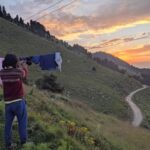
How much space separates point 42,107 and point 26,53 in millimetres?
111354

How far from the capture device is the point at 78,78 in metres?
118

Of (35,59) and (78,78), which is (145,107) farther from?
(35,59)

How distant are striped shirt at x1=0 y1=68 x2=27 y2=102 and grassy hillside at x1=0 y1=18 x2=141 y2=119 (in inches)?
2162

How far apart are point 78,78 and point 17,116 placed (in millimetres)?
106572

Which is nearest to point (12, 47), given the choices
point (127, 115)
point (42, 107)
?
point (127, 115)

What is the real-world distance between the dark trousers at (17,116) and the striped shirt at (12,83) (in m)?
0.17

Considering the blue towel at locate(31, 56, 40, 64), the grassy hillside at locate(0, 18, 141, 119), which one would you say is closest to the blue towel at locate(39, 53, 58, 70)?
the blue towel at locate(31, 56, 40, 64)

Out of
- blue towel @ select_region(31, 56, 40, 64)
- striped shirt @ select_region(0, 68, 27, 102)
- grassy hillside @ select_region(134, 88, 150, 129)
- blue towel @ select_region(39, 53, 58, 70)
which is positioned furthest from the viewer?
grassy hillside @ select_region(134, 88, 150, 129)

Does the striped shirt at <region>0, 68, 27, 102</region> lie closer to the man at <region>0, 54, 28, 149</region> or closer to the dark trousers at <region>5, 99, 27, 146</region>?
the man at <region>0, 54, 28, 149</region>

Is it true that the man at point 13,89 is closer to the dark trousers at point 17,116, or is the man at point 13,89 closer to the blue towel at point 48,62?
the dark trousers at point 17,116

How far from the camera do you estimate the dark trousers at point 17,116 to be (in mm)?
11039

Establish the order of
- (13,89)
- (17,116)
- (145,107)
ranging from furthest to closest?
(145,107) < (17,116) < (13,89)

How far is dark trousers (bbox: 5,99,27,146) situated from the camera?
11.0 meters

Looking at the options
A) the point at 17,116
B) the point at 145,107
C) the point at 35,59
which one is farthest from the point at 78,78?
the point at 17,116
